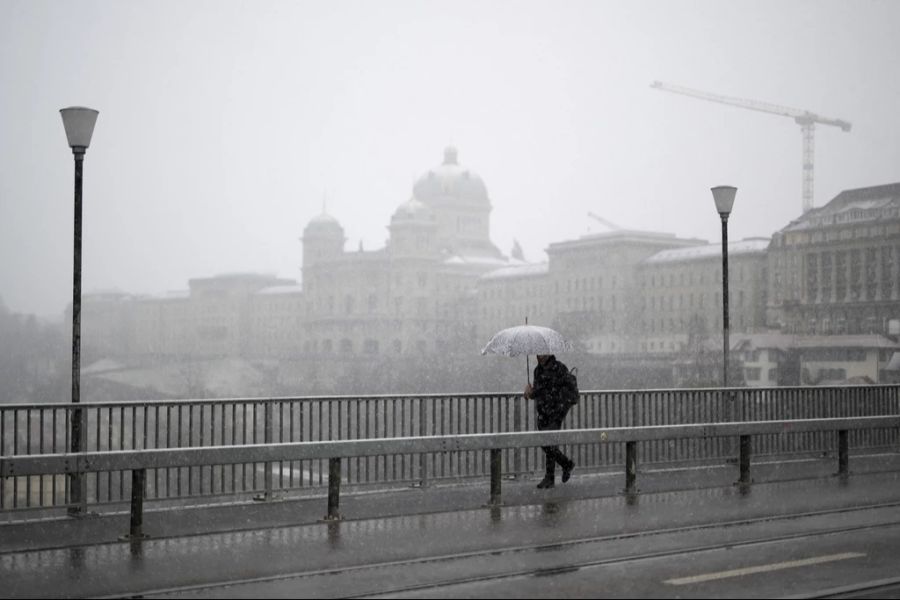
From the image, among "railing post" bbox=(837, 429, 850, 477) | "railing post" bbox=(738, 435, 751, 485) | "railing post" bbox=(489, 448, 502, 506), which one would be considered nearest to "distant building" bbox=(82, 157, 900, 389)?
"railing post" bbox=(837, 429, 850, 477)

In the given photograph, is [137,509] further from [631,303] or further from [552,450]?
[631,303]

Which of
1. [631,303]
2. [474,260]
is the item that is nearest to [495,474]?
[631,303]

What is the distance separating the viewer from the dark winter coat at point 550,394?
16203 mm

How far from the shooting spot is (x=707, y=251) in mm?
143500

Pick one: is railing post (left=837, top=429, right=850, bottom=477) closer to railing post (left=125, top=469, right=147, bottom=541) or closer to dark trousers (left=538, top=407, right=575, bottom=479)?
dark trousers (left=538, top=407, right=575, bottom=479)

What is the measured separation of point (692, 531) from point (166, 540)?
16.1ft

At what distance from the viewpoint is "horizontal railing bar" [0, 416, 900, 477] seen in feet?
39.6

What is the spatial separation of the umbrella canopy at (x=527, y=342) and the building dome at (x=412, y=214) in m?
175

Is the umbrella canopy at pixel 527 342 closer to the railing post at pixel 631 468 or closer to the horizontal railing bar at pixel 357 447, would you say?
the horizontal railing bar at pixel 357 447

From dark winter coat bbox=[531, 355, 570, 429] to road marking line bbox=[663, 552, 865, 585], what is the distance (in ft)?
17.4

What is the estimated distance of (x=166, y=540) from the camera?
12023 mm

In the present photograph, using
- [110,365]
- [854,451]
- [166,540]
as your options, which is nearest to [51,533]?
Answer: [166,540]

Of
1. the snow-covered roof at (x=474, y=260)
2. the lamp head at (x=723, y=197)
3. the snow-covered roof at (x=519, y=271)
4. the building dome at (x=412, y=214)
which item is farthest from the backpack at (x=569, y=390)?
the building dome at (x=412, y=214)

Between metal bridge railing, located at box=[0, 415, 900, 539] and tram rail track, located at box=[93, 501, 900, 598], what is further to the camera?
metal bridge railing, located at box=[0, 415, 900, 539]
